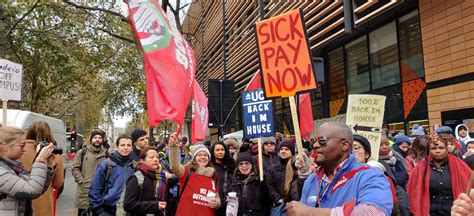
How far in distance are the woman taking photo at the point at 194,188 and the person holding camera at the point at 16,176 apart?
154 cm

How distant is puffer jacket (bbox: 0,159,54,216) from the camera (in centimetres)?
323

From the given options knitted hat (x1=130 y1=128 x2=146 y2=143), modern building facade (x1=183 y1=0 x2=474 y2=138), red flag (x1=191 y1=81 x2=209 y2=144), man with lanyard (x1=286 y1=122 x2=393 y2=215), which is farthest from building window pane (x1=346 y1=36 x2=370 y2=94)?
man with lanyard (x1=286 y1=122 x2=393 y2=215)

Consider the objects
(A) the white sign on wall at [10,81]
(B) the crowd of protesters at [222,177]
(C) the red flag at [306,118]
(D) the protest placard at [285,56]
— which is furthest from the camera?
(C) the red flag at [306,118]

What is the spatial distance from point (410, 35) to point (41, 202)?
10.3 meters

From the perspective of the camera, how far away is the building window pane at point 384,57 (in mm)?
12547

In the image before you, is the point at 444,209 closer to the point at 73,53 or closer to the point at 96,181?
the point at 96,181

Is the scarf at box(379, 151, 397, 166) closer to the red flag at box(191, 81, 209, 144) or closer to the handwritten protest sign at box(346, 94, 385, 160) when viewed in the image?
the handwritten protest sign at box(346, 94, 385, 160)

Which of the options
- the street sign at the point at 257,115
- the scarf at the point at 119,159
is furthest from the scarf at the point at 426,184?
the scarf at the point at 119,159

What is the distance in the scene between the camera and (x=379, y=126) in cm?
495

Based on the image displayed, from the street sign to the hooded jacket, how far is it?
3644 mm

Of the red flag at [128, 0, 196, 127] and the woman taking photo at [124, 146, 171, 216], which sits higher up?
the red flag at [128, 0, 196, 127]

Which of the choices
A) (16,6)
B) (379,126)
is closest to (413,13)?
(379,126)

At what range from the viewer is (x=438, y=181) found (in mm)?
4664

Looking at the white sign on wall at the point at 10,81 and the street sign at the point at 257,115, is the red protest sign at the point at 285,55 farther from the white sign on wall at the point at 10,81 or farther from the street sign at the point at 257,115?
the white sign on wall at the point at 10,81
